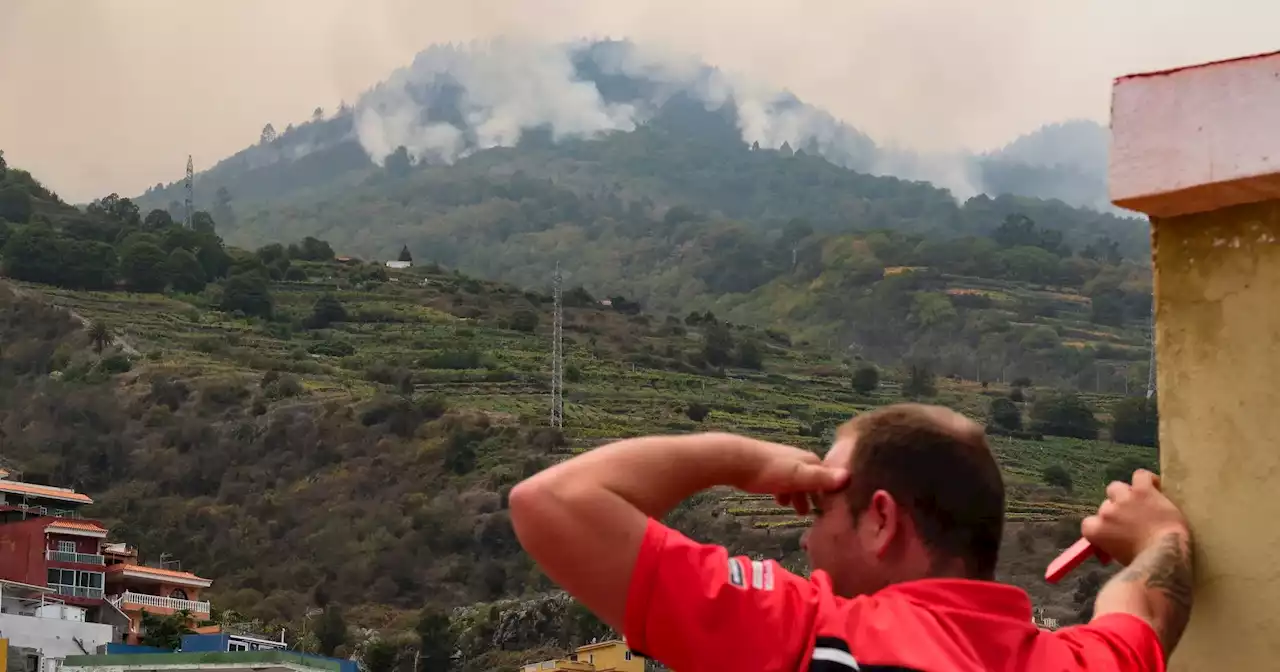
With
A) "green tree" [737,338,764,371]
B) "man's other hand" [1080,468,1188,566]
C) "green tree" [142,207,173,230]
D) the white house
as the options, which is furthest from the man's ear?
"green tree" [142,207,173,230]

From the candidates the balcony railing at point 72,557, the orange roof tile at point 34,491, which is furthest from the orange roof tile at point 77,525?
the orange roof tile at point 34,491

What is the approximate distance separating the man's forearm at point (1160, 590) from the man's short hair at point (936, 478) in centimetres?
44

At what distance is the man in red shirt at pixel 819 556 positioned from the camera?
1.77 meters

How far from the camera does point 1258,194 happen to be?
2.31m

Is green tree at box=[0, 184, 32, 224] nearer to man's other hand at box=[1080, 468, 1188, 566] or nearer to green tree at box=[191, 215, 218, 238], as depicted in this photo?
green tree at box=[191, 215, 218, 238]

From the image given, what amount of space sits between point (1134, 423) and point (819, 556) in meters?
69.2

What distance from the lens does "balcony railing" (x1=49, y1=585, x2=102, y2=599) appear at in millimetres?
41500

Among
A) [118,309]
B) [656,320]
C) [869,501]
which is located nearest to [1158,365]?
[869,501]

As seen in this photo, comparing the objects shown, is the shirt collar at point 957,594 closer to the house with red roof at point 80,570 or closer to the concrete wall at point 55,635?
the concrete wall at point 55,635

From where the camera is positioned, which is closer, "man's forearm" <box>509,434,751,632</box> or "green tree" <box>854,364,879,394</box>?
"man's forearm" <box>509,434,751,632</box>

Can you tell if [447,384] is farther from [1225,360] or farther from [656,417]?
[1225,360]

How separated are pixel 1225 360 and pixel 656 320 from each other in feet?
296

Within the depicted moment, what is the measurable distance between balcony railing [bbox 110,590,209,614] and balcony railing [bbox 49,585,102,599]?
0.37m

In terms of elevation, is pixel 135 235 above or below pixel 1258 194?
above
